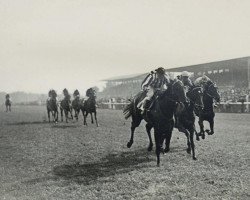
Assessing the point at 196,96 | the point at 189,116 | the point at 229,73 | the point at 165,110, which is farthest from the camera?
the point at 229,73

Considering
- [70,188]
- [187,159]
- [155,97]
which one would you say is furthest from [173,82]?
[70,188]

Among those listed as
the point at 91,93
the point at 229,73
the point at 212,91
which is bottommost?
the point at 212,91

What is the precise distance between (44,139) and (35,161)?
16.8ft

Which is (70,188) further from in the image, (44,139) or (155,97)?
(44,139)

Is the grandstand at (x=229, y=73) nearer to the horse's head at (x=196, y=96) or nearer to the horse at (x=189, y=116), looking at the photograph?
the horse's head at (x=196, y=96)

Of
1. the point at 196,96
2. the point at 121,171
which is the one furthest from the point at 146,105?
the point at 121,171

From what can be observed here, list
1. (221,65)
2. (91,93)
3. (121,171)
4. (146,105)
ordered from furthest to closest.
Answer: (221,65)
(91,93)
(146,105)
(121,171)

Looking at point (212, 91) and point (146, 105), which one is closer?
point (146, 105)

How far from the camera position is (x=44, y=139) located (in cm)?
1548

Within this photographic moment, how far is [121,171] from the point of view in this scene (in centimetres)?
884

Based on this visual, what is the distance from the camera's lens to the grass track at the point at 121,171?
273 inches

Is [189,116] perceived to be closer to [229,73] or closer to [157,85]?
[157,85]

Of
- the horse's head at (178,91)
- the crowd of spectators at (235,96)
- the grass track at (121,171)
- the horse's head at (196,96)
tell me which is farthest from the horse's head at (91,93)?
the horse's head at (178,91)

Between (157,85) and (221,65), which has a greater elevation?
(221,65)
